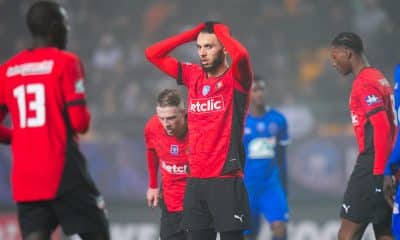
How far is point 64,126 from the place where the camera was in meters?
5.26

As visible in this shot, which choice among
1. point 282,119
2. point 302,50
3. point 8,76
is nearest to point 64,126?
point 8,76

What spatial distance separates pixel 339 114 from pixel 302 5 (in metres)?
3.13

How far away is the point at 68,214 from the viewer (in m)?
5.25

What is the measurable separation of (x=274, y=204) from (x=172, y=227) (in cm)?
269

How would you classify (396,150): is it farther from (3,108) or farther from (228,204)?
(3,108)

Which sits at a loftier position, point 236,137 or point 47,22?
point 47,22

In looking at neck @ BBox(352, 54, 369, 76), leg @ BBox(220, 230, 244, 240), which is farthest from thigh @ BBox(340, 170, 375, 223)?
leg @ BBox(220, 230, 244, 240)

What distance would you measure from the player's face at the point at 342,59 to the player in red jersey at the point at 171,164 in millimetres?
1302

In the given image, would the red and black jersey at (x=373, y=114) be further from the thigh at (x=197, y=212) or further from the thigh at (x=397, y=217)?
the thigh at (x=197, y=212)

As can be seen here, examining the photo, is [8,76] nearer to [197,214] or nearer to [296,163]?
[197,214]

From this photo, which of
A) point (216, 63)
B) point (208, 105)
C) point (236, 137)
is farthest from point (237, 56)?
point (236, 137)

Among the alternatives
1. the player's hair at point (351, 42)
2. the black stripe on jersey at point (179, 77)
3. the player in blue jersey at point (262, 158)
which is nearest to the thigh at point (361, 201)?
the player's hair at point (351, 42)

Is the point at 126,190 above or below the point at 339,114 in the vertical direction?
below

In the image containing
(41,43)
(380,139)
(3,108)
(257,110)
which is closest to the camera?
(41,43)
